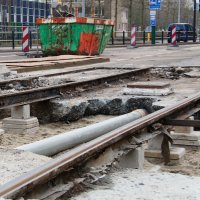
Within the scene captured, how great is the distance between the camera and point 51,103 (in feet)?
25.7

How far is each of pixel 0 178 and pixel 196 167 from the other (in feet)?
7.50

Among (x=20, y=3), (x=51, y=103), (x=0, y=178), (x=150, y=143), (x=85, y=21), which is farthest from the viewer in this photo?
(x=20, y=3)

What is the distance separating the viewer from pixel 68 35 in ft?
68.6

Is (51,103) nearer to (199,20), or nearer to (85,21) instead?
(85,21)

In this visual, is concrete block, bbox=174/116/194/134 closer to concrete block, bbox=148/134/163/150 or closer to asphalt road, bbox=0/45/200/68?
concrete block, bbox=148/134/163/150

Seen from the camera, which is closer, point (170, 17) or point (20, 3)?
point (20, 3)

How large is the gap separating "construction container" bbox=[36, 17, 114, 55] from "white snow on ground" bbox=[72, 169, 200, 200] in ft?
55.8

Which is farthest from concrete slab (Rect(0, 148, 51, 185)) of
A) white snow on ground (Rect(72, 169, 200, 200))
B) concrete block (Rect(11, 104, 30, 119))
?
concrete block (Rect(11, 104, 30, 119))

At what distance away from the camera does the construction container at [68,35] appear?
20828 mm

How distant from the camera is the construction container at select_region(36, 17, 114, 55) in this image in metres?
20.8

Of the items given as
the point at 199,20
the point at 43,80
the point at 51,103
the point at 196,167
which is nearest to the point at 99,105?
the point at 51,103

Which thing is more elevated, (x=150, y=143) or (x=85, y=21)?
(x=85, y=21)

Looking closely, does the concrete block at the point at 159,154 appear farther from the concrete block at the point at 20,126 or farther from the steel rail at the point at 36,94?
the steel rail at the point at 36,94

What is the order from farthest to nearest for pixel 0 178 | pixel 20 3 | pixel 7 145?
1. pixel 20 3
2. pixel 7 145
3. pixel 0 178
